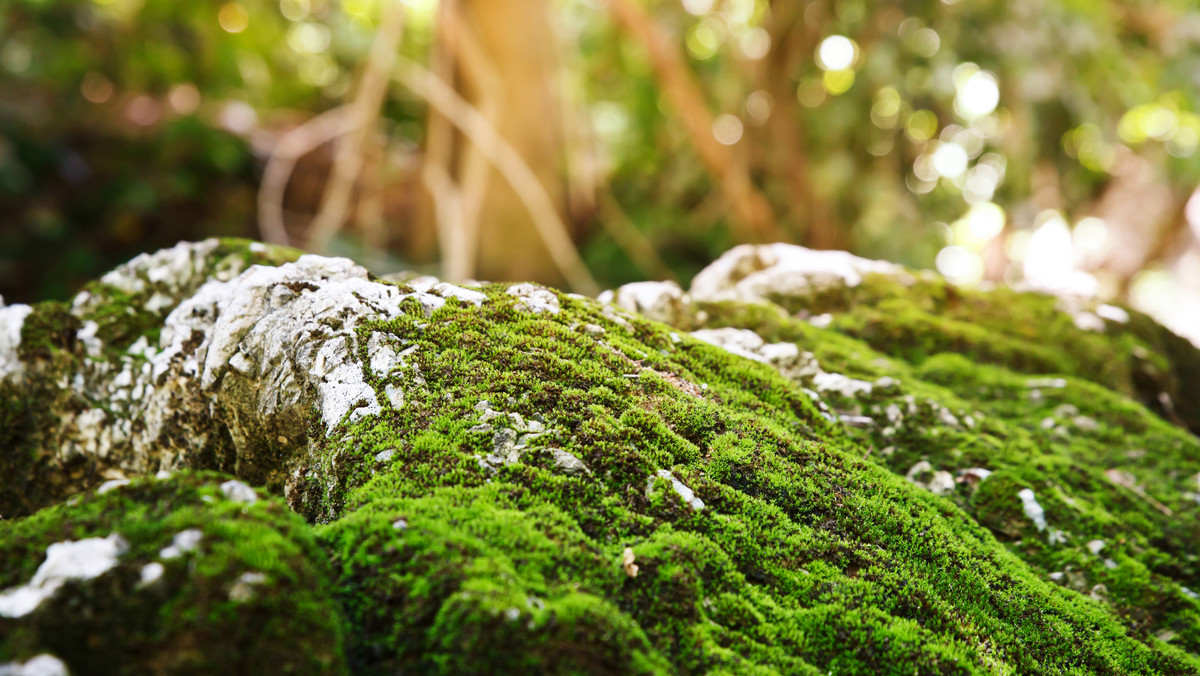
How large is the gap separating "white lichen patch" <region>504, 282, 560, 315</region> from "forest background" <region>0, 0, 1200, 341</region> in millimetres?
2948

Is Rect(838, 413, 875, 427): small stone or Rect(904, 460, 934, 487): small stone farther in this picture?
Rect(838, 413, 875, 427): small stone

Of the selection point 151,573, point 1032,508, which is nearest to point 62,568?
point 151,573

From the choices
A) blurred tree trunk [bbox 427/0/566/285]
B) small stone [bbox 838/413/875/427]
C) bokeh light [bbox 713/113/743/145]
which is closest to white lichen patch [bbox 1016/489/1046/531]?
small stone [bbox 838/413/875/427]

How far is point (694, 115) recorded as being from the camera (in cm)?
554

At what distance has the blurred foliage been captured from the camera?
19.6ft

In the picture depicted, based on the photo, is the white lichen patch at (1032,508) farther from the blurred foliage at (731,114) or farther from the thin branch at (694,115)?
the blurred foliage at (731,114)

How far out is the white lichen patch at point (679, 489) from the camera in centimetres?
164

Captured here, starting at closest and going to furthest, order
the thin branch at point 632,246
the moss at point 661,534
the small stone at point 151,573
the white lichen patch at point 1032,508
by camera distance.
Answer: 1. the small stone at point 151,573
2. the moss at point 661,534
3. the white lichen patch at point 1032,508
4. the thin branch at point 632,246

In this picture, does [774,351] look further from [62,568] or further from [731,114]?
[731,114]

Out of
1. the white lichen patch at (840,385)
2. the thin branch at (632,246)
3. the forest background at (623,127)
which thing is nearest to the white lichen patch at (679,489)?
the white lichen patch at (840,385)

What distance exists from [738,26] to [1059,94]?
3.17 m

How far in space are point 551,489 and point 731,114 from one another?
6.77m

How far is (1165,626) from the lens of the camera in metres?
1.92

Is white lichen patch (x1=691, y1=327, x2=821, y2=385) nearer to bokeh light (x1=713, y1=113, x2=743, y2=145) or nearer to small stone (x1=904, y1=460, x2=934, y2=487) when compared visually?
small stone (x1=904, y1=460, x2=934, y2=487)
